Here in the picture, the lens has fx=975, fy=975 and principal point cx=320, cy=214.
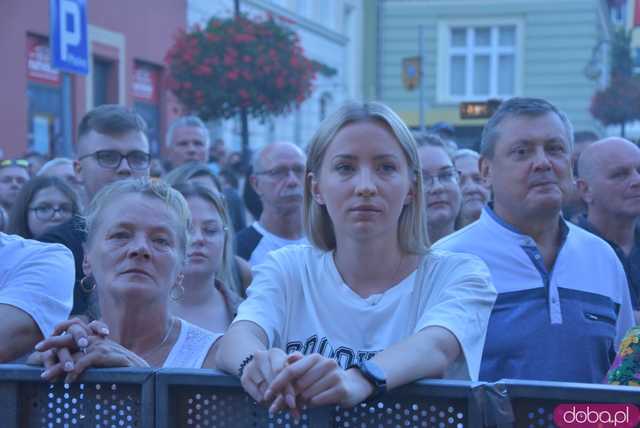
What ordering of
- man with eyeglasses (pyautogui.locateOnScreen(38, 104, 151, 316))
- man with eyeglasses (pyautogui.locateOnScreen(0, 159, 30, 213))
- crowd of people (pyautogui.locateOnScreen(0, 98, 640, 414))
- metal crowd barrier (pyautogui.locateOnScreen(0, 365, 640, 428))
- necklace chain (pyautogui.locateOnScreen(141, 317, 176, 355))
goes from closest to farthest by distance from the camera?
metal crowd barrier (pyautogui.locateOnScreen(0, 365, 640, 428)) < crowd of people (pyautogui.locateOnScreen(0, 98, 640, 414)) < necklace chain (pyautogui.locateOnScreen(141, 317, 176, 355)) < man with eyeglasses (pyautogui.locateOnScreen(38, 104, 151, 316)) < man with eyeglasses (pyautogui.locateOnScreen(0, 159, 30, 213))

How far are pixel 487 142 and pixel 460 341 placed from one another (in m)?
1.68

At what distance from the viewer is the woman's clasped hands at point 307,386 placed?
1.95m

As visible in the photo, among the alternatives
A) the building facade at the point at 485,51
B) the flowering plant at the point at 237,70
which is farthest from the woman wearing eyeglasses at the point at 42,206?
the building facade at the point at 485,51

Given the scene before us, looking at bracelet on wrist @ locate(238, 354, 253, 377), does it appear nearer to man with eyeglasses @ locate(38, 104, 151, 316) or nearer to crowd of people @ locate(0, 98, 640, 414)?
crowd of people @ locate(0, 98, 640, 414)

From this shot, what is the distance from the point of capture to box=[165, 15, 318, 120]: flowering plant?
14.4m

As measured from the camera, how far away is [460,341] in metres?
2.45

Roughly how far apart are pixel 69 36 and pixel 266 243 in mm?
2211

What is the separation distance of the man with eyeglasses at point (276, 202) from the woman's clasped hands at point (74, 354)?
3.20 meters

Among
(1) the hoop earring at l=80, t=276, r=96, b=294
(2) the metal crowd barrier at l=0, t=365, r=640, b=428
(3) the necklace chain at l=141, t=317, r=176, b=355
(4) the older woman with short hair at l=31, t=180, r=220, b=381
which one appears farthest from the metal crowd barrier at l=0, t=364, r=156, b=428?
(1) the hoop earring at l=80, t=276, r=96, b=294

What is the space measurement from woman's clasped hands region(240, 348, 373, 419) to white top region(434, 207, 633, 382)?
152 centimetres

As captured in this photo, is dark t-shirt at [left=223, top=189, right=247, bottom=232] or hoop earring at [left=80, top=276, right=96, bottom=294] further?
dark t-shirt at [left=223, top=189, right=247, bottom=232]

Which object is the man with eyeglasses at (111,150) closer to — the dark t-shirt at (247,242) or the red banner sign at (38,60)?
the dark t-shirt at (247,242)

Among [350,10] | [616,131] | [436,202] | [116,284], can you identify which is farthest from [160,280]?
[616,131]

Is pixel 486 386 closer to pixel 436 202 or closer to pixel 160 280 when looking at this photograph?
pixel 160 280
